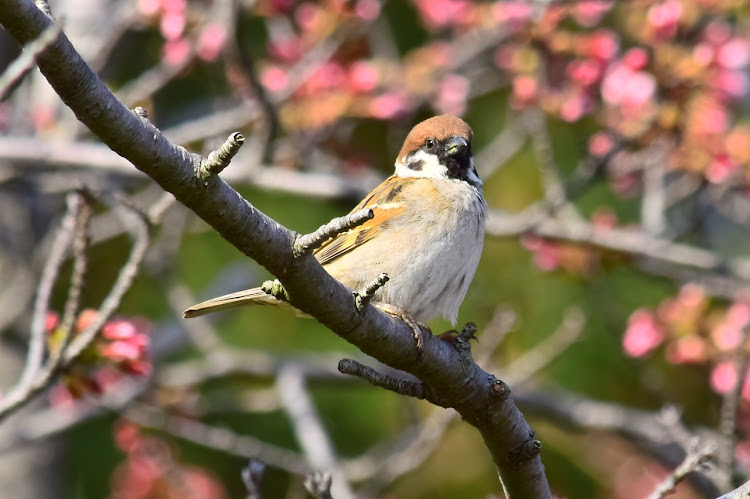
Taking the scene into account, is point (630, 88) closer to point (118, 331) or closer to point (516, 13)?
point (516, 13)

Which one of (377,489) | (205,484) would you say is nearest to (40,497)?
(205,484)

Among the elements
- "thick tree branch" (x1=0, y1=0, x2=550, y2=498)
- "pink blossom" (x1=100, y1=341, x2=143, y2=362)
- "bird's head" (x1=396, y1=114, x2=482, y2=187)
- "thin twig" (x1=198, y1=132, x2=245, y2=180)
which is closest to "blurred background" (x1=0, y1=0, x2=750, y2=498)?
"pink blossom" (x1=100, y1=341, x2=143, y2=362)

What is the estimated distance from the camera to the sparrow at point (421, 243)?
3020 mm

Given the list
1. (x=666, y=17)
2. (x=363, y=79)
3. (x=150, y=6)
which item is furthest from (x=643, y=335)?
(x=150, y=6)

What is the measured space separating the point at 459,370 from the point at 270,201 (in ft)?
14.8

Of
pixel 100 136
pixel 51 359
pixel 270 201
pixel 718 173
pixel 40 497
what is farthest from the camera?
pixel 270 201

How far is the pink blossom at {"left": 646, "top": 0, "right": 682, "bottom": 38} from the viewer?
397 cm

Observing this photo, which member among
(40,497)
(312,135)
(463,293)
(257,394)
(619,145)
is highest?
(312,135)

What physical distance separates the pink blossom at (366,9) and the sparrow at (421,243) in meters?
1.09

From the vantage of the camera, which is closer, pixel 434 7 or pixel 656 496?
pixel 656 496

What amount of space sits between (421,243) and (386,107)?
4.88 feet

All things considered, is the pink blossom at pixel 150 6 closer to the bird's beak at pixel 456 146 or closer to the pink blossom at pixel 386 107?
the pink blossom at pixel 386 107

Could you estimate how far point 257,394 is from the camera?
4.80m

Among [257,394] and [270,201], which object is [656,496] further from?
[270,201]
